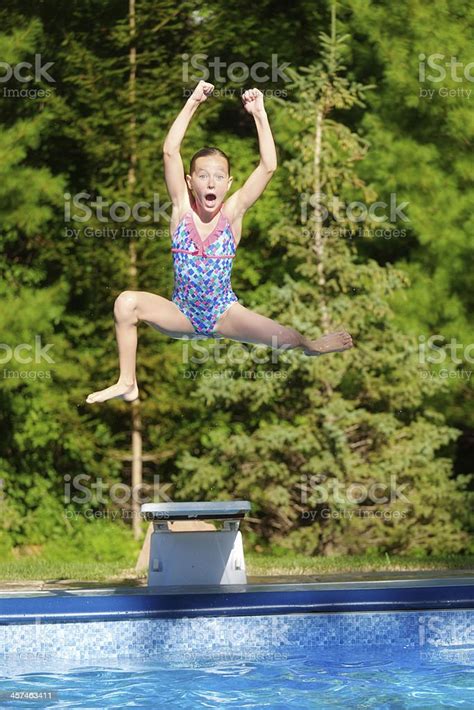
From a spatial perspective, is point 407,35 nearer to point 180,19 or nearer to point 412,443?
point 180,19

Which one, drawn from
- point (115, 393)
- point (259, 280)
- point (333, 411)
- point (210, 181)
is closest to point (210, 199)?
point (210, 181)

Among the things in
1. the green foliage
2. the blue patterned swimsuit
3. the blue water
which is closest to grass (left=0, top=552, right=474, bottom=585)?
the green foliage

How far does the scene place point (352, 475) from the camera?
9.24m

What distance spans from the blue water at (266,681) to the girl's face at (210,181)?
218 centimetres

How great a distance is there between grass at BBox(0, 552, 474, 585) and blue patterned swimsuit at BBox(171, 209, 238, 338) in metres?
2.54

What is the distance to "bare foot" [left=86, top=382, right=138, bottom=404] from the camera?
556 cm

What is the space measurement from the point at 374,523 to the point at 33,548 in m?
2.89

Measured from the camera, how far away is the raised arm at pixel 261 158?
5730 mm

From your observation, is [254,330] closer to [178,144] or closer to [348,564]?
[178,144]

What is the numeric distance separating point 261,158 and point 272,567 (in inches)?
137

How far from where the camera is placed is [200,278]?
5.67 metres

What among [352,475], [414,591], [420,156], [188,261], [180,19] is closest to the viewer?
[188,261]

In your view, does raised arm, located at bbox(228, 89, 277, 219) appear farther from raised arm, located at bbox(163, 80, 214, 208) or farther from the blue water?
the blue water

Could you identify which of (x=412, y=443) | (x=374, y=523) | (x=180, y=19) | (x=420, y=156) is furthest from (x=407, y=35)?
(x=374, y=523)
